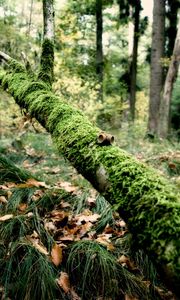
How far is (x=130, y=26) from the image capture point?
19.2 meters

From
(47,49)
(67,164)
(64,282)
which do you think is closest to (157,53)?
(67,164)

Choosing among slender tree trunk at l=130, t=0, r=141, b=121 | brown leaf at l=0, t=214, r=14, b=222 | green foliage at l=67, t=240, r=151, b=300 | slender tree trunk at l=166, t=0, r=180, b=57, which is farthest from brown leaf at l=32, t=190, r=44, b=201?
slender tree trunk at l=166, t=0, r=180, b=57

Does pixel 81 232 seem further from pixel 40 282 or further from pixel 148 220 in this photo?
pixel 148 220

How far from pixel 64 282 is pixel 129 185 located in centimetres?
126

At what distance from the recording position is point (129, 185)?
1.91 m

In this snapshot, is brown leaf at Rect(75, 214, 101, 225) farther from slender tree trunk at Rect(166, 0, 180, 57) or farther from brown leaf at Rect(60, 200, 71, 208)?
slender tree trunk at Rect(166, 0, 180, 57)

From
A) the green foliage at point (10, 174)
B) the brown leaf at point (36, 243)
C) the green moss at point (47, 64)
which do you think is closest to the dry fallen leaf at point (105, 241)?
the brown leaf at point (36, 243)

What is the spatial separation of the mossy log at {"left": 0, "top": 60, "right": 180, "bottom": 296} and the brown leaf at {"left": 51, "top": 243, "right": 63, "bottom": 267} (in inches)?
35.8

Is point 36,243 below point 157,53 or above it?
above

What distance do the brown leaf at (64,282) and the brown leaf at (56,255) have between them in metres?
0.11

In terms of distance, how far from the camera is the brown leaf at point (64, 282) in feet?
9.03

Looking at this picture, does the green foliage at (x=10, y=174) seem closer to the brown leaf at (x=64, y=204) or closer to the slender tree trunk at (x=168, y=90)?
the brown leaf at (x=64, y=204)

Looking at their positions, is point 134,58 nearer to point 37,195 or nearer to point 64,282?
point 37,195

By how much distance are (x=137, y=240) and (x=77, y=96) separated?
1455cm
